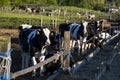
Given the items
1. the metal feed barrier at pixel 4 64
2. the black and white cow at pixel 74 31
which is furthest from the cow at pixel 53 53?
the metal feed barrier at pixel 4 64

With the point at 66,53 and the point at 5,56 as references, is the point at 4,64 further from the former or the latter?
the point at 66,53

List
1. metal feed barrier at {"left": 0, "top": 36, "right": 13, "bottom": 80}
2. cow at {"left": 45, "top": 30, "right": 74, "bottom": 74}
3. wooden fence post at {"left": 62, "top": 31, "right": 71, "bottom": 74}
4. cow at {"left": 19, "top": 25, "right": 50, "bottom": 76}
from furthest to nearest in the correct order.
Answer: cow at {"left": 19, "top": 25, "right": 50, "bottom": 76} < cow at {"left": 45, "top": 30, "right": 74, "bottom": 74} < wooden fence post at {"left": 62, "top": 31, "right": 71, "bottom": 74} < metal feed barrier at {"left": 0, "top": 36, "right": 13, "bottom": 80}

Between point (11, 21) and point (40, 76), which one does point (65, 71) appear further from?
point (11, 21)

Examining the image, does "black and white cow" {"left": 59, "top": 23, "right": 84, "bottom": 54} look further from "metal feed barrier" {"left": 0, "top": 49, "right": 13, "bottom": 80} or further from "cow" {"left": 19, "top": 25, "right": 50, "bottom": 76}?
"metal feed barrier" {"left": 0, "top": 49, "right": 13, "bottom": 80}

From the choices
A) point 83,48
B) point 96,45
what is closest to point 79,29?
point 83,48

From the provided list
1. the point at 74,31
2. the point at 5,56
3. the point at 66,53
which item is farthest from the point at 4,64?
the point at 74,31

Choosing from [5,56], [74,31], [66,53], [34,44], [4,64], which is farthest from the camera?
[74,31]

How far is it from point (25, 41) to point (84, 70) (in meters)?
2.12

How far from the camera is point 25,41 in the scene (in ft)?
38.5

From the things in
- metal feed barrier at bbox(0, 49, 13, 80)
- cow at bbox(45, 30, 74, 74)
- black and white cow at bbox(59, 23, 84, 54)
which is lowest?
black and white cow at bbox(59, 23, 84, 54)

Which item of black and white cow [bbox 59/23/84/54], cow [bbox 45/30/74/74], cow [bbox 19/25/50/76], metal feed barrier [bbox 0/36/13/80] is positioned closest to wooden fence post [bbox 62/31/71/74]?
cow [bbox 45/30/74/74]

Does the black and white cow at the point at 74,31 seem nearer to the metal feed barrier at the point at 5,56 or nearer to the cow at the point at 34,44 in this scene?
the cow at the point at 34,44

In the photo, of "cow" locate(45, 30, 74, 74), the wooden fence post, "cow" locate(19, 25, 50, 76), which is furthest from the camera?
"cow" locate(19, 25, 50, 76)

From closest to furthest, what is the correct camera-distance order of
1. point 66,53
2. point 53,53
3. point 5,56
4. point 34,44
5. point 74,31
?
Answer: point 5,56
point 66,53
point 34,44
point 53,53
point 74,31
